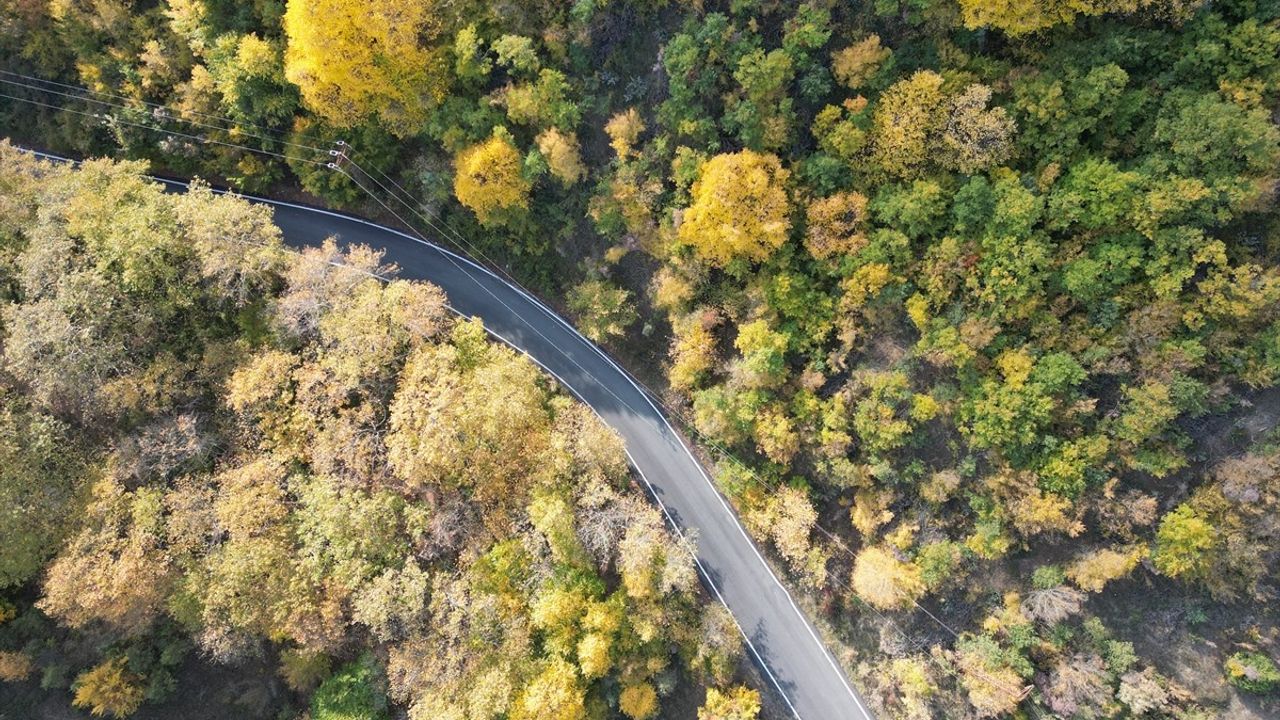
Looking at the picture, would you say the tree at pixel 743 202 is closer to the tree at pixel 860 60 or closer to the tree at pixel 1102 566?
the tree at pixel 860 60

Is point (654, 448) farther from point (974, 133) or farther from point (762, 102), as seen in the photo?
point (974, 133)

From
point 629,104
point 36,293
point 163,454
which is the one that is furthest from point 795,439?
point 36,293

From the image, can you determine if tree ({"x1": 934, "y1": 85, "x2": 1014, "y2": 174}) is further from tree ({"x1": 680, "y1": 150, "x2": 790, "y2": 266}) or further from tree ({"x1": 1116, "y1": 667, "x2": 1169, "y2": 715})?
tree ({"x1": 1116, "y1": 667, "x2": 1169, "y2": 715})

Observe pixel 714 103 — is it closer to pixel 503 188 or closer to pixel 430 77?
pixel 503 188

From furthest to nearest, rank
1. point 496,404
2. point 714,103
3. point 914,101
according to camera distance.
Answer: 1. point 496,404
2. point 714,103
3. point 914,101

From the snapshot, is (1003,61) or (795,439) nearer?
(1003,61)

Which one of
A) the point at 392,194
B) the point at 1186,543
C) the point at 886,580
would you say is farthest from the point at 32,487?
the point at 1186,543
